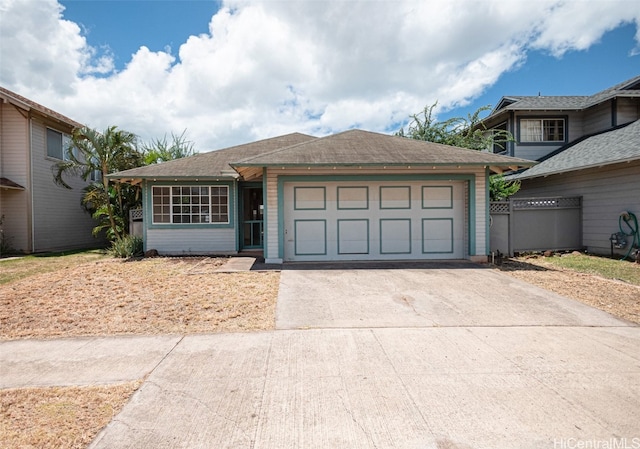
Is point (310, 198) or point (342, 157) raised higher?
point (342, 157)

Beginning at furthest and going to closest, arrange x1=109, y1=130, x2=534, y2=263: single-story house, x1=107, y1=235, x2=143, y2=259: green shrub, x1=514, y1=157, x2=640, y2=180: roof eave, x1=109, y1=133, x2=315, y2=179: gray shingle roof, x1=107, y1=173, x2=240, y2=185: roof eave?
x1=107, y1=235, x2=143, y2=259: green shrub < x1=109, y1=133, x2=315, y2=179: gray shingle roof < x1=107, y1=173, x2=240, y2=185: roof eave < x1=514, y1=157, x2=640, y2=180: roof eave < x1=109, y1=130, x2=534, y2=263: single-story house

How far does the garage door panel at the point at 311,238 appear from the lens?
10.2 metres

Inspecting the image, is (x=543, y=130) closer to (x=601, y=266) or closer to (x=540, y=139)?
(x=540, y=139)

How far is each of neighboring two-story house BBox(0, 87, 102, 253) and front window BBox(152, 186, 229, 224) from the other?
5.98 m

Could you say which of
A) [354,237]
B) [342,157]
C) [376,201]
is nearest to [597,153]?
[376,201]

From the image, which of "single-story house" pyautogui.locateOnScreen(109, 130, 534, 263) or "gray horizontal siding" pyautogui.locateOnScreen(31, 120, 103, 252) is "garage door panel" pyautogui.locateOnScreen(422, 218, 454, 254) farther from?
"gray horizontal siding" pyautogui.locateOnScreen(31, 120, 103, 252)

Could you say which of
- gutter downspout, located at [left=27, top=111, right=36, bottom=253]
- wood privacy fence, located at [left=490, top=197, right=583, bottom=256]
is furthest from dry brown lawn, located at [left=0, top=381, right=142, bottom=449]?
gutter downspout, located at [left=27, top=111, right=36, bottom=253]

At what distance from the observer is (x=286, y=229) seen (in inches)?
397

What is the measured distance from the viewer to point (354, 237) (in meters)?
10.2

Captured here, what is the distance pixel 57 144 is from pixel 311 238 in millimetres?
13421

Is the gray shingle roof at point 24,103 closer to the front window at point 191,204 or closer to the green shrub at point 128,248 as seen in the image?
the front window at point 191,204

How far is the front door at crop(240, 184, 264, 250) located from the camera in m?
12.7

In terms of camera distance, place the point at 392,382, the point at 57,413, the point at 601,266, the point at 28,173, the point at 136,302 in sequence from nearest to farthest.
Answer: the point at 57,413 < the point at 392,382 < the point at 136,302 < the point at 601,266 < the point at 28,173

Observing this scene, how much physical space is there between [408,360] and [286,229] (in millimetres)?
6783
